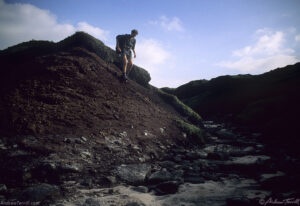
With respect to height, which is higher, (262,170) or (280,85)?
(280,85)

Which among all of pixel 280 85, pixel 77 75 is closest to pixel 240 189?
pixel 77 75

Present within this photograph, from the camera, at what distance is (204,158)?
16.0ft

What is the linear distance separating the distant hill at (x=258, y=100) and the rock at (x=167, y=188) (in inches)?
212

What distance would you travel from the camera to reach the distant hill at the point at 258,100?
7074 millimetres

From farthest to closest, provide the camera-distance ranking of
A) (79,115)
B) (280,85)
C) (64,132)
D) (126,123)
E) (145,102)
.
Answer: (280,85) → (145,102) → (126,123) → (79,115) → (64,132)

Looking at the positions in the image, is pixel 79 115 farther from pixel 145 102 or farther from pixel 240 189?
pixel 240 189

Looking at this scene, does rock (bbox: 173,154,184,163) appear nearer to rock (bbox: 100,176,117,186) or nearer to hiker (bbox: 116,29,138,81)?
rock (bbox: 100,176,117,186)

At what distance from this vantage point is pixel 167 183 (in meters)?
3.03

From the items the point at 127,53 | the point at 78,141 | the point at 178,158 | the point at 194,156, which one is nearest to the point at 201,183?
the point at 178,158

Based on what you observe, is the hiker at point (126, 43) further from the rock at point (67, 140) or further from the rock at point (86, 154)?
the rock at point (86, 154)

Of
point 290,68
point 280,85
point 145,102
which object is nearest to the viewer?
point 145,102

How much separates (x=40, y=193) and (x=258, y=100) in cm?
1265

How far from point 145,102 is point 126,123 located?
2213 mm

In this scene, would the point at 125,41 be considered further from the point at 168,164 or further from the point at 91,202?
the point at 91,202
